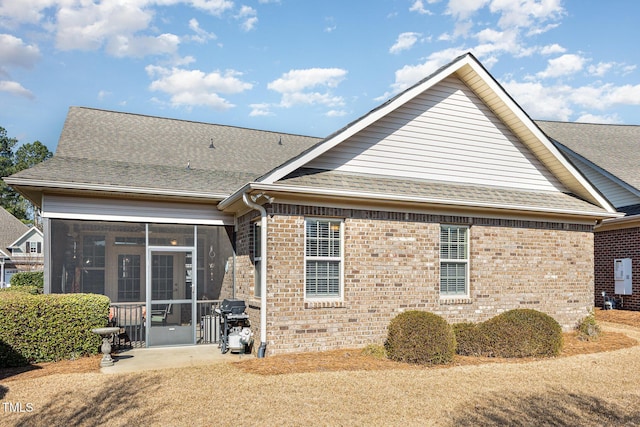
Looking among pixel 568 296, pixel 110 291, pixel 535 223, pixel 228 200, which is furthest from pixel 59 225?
pixel 568 296

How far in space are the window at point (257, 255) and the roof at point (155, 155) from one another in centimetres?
144

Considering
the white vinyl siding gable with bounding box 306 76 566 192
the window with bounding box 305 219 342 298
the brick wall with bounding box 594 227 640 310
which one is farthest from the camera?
the brick wall with bounding box 594 227 640 310

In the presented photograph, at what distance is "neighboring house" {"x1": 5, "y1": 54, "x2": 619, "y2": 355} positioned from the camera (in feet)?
33.4

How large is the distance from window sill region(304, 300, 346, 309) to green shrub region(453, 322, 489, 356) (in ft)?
7.89

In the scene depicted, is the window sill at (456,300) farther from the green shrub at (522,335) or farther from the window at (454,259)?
the green shrub at (522,335)

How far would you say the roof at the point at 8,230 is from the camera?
4453cm

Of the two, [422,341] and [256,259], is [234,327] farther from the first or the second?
[422,341]

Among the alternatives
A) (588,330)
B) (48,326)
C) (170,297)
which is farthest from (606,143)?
(48,326)

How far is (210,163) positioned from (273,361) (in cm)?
662

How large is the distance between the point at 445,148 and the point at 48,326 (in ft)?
29.8

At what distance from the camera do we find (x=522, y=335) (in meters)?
10.1

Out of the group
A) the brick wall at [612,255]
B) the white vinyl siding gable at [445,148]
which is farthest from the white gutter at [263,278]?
the brick wall at [612,255]

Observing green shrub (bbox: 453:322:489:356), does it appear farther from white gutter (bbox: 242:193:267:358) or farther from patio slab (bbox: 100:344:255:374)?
patio slab (bbox: 100:344:255:374)

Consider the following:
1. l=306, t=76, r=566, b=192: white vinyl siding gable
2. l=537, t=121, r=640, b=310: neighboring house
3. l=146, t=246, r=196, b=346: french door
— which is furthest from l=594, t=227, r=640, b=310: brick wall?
l=146, t=246, r=196, b=346: french door
